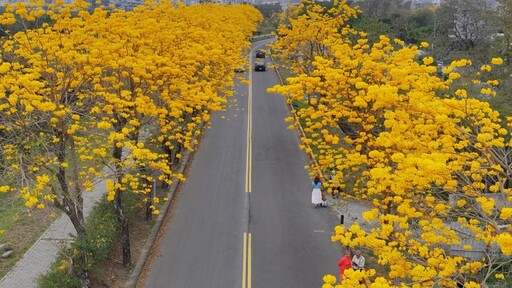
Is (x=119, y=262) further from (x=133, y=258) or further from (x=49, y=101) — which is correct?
(x=49, y=101)

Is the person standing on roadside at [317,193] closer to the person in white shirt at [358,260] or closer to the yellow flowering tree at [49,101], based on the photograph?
the person in white shirt at [358,260]

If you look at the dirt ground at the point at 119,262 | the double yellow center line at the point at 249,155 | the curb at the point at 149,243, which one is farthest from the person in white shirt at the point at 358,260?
the double yellow center line at the point at 249,155

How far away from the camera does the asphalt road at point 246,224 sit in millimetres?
13648

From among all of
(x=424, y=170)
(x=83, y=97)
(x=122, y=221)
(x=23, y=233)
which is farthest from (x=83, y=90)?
(x=424, y=170)

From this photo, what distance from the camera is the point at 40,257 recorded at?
14.0 metres

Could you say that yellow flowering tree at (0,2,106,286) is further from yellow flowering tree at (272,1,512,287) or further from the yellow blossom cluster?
yellow flowering tree at (272,1,512,287)

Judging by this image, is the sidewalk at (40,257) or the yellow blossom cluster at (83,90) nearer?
the yellow blossom cluster at (83,90)

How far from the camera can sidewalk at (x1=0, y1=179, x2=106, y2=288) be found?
12.8 m

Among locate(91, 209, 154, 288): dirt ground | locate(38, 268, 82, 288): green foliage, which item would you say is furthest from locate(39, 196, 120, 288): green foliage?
locate(91, 209, 154, 288): dirt ground

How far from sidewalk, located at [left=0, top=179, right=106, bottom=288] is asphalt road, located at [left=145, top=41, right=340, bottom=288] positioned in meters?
3.00

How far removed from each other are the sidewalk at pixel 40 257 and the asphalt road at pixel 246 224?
3.00 m

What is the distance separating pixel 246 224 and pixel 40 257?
6629mm

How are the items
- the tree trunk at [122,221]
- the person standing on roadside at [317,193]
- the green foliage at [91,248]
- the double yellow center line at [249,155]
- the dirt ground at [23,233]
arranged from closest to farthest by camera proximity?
the green foliage at [91,248] < the tree trunk at [122,221] < the dirt ground at [23,233] < the person standing on roadside at [317,193] < the double yellow center line at [249,155]

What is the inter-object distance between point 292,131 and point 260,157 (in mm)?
4916
